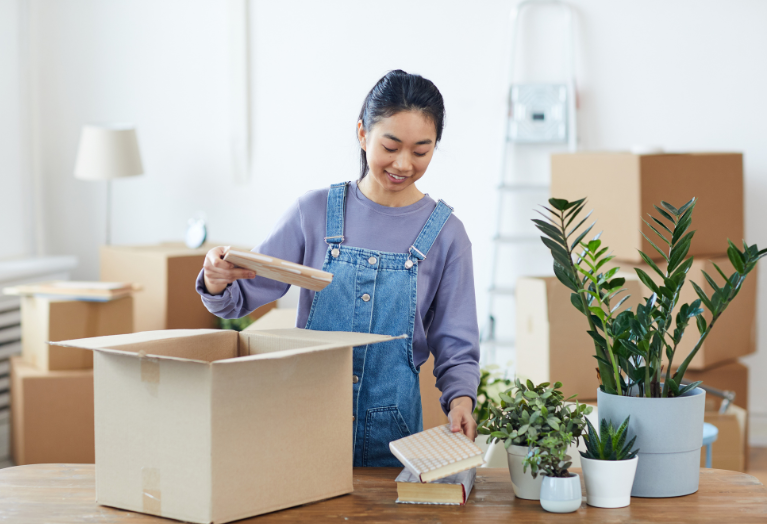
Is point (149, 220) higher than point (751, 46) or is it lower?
lower

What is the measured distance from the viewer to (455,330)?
124cm

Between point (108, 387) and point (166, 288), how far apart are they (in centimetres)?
215

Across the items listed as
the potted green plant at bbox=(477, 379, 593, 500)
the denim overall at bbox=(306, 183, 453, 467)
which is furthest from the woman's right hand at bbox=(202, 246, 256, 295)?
the potted green plant at bbox=(477, 379, 593, 500)

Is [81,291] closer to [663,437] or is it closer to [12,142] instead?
[12,142]

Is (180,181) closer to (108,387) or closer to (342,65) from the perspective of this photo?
(342,65)

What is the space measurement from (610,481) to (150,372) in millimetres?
599

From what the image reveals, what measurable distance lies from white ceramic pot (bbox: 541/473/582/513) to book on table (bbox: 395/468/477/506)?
0.11 meters

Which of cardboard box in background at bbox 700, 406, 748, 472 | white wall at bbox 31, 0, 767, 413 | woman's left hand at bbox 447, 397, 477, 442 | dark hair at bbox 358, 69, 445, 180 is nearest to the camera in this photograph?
woman's left hand at bbox 447, 397, 477, 442

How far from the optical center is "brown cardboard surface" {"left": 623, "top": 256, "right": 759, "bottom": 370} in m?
2.60

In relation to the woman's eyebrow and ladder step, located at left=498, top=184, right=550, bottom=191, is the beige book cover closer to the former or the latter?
the woman's eyebrow

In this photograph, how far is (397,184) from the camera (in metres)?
1.23

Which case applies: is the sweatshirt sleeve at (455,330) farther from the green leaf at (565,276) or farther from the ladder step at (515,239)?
the ladder step at (515,239)

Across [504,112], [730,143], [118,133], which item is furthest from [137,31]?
[730,143]

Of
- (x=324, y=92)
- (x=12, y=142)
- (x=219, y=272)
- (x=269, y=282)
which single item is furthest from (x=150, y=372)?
(x=12, y=142)
